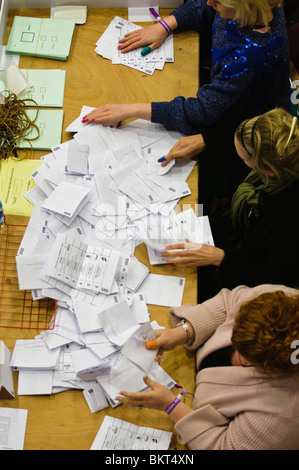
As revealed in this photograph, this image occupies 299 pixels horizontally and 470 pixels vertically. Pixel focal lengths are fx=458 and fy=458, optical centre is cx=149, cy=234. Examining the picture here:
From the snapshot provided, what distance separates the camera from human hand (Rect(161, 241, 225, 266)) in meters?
1.75

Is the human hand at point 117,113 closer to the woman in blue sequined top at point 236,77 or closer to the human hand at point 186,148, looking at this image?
the woman in blue sequined top at point 236,77

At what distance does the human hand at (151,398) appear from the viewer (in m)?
1.49

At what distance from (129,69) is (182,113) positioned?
405mm

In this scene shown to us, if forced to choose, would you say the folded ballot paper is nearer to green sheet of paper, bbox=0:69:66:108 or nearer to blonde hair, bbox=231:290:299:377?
blonde hair, bbox=231:290:299:377

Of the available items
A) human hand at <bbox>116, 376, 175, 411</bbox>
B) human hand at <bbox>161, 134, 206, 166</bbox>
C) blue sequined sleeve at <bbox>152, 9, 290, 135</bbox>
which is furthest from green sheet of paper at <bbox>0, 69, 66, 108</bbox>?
human hand at <bbox>116, 376, 175, 411</bbox>

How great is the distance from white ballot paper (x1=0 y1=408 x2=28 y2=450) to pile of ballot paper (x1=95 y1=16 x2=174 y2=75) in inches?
60.9

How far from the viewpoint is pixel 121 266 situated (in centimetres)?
172

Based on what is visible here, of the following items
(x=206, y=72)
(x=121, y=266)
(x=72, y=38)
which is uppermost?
(x=72, y=38)

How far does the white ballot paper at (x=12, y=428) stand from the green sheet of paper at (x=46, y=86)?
1.28m

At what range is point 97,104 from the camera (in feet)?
6.77

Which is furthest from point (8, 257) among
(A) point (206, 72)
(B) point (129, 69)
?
(A) point (206, 72)

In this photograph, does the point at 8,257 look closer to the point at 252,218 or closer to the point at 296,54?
the point at 252,218
